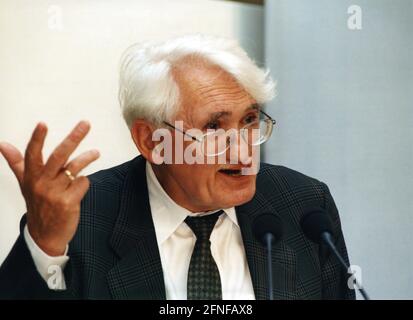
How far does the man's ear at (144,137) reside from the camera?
5.44 ft

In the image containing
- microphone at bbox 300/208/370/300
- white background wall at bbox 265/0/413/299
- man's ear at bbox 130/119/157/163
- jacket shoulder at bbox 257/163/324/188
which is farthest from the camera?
white background wall at bbox 265/0/413/299

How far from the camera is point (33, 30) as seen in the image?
72.7 inches

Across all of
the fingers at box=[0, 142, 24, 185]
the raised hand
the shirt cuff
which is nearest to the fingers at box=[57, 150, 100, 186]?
the raised hand

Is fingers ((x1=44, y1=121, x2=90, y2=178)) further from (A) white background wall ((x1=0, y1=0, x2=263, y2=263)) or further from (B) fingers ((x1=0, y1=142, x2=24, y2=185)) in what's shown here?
(A) white background wall ((x1=0, y1=0, x2=263, y2=263))

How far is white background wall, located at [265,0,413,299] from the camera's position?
6.61 feet

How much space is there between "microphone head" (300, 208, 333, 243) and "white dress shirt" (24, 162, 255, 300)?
23cm

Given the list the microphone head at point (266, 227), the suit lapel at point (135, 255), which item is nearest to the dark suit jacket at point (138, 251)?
the suit lapel at point (135, 255)

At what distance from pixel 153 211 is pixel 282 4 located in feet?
2.77

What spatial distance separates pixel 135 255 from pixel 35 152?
0.40m

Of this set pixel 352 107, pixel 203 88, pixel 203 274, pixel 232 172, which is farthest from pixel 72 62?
pixel 352 107

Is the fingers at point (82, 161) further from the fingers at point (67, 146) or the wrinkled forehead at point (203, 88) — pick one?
the wrinkled forehead at point (203, 88)

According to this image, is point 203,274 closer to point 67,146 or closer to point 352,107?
point 67,146
